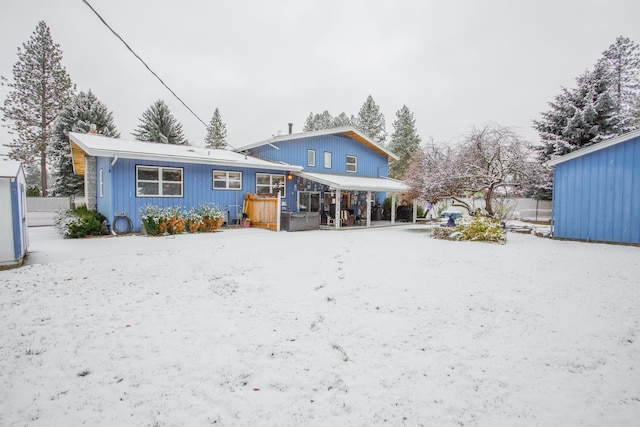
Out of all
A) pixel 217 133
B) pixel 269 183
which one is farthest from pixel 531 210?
pixel 217 133

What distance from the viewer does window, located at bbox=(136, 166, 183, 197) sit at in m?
12.2

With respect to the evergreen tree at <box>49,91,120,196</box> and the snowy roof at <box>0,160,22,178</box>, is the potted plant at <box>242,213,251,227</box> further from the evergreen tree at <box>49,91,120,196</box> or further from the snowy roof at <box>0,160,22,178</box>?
the evergreen tree at <box>49,91,120,196</box>

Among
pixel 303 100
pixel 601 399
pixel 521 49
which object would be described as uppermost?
pixel 303 100

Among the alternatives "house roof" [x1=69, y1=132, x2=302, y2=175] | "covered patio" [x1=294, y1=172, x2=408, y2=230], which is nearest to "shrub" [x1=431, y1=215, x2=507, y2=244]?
"covered patio" [x1=294, y1=172, x2=408, y2=230]

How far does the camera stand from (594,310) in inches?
162

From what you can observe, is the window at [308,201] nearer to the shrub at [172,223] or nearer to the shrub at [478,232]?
the shrub at [172,223]

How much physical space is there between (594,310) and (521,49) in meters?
21.3

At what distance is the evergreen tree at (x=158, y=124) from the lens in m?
27.9

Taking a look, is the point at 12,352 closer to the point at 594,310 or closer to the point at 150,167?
the point at 594,310

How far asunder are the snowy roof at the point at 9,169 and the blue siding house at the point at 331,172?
10.9 m

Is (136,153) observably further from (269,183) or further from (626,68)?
(626,68)

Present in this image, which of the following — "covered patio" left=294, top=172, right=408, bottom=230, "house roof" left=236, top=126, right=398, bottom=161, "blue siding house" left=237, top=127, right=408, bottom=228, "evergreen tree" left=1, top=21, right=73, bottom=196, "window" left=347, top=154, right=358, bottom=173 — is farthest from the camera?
"evergreen tree" left=1, top=21, right=73, bottom=196

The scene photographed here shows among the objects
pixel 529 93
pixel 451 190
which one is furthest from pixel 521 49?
pixel 451 190

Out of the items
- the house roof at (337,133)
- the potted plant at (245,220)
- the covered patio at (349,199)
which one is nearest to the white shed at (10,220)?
the potted plant at (245,220)
